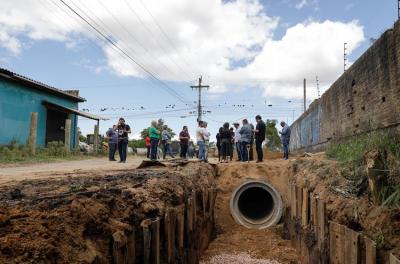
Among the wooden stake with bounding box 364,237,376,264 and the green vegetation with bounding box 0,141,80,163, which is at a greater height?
the green vegetation with bounding box 0,141,80,163

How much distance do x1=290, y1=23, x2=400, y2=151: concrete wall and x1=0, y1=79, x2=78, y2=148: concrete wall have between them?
12.6 m

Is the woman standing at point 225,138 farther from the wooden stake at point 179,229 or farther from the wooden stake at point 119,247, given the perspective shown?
the wooden stake at point 119,247

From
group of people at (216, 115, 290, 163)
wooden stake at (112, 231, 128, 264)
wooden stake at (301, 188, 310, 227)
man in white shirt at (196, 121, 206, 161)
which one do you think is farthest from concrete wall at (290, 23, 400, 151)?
wooden stake at (112, 231, 128, 264)

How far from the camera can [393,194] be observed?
4156 millimetres

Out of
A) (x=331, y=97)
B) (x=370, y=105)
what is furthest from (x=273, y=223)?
(x=331, y=97)

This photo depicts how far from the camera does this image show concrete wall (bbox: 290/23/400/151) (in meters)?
7.61

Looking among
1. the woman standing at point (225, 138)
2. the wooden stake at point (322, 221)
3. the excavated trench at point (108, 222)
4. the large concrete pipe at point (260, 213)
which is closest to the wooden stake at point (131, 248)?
the excavated trench at point (108, 222)

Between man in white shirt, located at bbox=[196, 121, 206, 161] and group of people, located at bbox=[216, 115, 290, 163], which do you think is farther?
man in white shirt, located at bbox=[196, 121, 206, 161]

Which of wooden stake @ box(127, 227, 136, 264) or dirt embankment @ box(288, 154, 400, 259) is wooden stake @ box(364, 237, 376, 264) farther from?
→ wooden stake @ box(127, 227, 136, 264)

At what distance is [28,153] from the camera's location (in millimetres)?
15195

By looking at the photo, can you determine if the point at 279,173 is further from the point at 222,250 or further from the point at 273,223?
the point at 222,250

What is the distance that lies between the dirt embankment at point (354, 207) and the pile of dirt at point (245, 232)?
1.88 m

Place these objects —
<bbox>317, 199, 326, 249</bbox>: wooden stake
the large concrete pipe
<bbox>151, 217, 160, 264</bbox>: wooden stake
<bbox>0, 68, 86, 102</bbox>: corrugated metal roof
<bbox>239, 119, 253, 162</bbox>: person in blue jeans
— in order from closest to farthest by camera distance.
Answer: <bbox>151, 217, 160, 264</bbox>: wooden stake, <bbox>317, 199, 326, 249</bbox>: wooden stake, the large concrete pipe, <bbox>239, 119, 253, 162</bbox>: person in blue jeans, <bbox>0, 68, 86, 102</bbox>: corrugated metal roof

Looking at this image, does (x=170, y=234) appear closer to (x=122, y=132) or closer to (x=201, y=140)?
(x=122, y=132)
